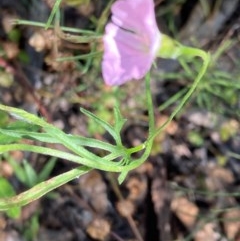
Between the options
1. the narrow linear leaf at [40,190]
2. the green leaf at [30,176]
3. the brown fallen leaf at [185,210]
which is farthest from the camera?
the brown fallen leaf at [185,210]

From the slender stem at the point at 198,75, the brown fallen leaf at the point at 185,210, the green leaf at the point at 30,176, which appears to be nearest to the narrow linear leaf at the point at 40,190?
the slender stem at the point at 198,75

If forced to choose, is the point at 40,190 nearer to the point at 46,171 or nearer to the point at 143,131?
the point at 46,171

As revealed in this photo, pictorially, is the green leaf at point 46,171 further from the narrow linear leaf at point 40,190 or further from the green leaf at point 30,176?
the narrow linear leaf at point 40,190

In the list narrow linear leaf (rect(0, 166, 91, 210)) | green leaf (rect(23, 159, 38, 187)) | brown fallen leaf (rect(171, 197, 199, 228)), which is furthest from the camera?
brown fallen leaf (rect(171, 197, 199, 228))

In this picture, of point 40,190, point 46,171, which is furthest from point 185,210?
point 40,190

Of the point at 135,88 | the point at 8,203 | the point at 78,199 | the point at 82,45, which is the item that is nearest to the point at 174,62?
the point at 135,88

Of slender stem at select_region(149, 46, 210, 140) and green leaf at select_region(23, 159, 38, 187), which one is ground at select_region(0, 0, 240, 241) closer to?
green leaf at select_region(23, 159, 38, 187)

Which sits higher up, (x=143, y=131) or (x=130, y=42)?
(x=130, y=42)

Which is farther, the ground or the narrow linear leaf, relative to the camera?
the ground

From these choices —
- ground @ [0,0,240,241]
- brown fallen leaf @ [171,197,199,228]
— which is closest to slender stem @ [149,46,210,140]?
ground @ [0,0,240,241]
